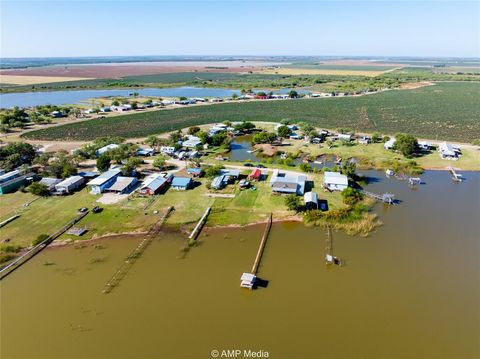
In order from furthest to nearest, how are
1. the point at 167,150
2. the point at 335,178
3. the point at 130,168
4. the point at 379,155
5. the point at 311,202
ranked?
the point at 167,150 → the point at 379,155 → the point at 130,168 → the point at 335,178 → the point at 311,202

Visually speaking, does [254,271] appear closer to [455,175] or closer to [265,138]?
[455,175]

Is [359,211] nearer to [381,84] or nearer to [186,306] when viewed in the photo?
[186,306]

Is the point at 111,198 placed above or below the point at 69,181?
below

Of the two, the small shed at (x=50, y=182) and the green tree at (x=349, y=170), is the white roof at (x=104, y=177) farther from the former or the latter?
the green tree at (x=349, y=170)

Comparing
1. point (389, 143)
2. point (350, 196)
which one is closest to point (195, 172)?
point (350, 196)

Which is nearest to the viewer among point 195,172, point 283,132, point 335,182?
point 335,182

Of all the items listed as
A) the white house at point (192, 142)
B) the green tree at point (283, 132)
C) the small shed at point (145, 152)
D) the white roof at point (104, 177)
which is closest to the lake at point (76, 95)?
the green tree at point (283, 132)

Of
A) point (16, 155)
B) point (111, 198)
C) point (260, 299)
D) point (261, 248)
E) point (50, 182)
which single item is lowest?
point (260, 299)

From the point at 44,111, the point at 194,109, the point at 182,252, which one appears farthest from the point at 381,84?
the point at 182,252
